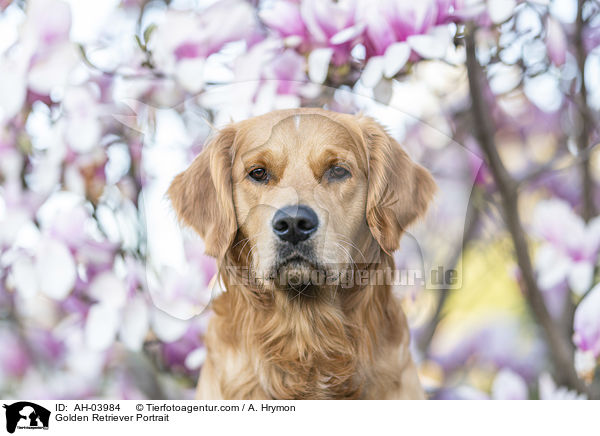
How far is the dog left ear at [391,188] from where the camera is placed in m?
0.59

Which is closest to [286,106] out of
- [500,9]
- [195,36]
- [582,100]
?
[195,36]

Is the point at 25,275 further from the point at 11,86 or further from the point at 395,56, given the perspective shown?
the point at 395,56

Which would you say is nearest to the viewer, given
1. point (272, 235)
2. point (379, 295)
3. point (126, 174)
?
point (272, 235)

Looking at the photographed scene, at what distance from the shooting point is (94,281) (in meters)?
0.78

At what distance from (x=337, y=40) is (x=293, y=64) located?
0.07 m

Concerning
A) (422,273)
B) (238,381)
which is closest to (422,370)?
(422,273)

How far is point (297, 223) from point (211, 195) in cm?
15

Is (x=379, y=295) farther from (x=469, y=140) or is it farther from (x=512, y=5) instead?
(x=512, y=5)

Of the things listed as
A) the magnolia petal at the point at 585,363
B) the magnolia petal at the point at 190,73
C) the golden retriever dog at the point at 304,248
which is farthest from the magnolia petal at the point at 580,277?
the magnolia petal at the point at 190,73

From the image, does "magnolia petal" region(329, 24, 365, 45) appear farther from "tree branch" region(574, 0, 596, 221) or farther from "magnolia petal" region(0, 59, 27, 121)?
"magnolia petal" region(0, 59, 27, 121)

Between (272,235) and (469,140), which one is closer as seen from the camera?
(272,235)

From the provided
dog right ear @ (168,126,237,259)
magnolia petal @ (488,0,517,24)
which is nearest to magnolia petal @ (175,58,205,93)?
dog right ear @ (168,126,237,259)

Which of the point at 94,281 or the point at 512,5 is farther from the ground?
the point at 512,5
